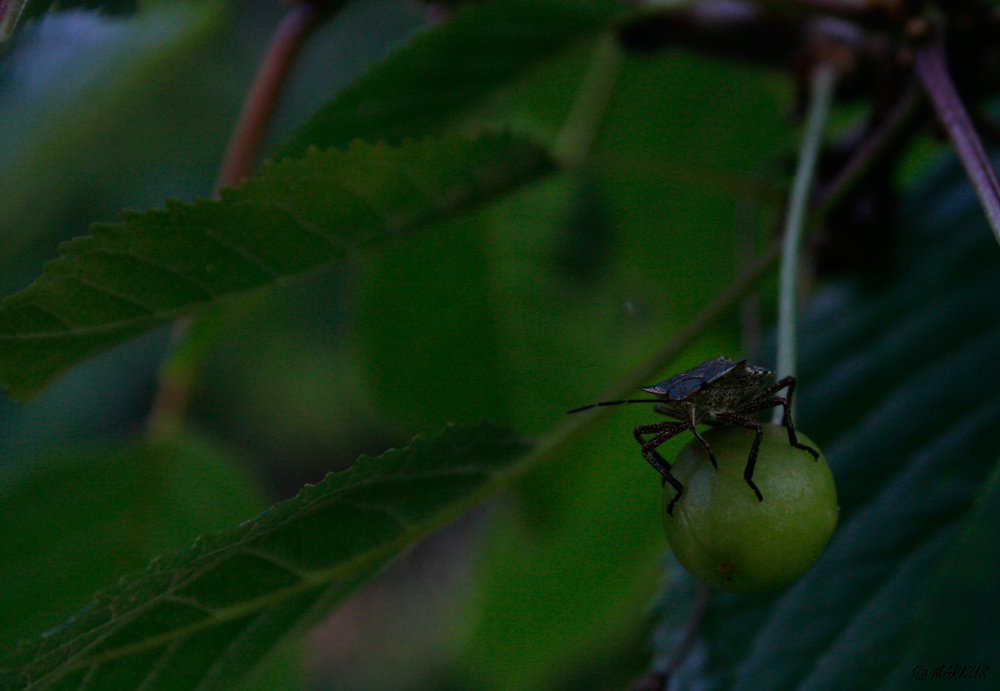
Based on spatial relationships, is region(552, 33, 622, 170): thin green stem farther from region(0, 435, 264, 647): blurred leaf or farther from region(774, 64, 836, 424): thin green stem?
region(0, 435, 264, 647): blurred leaf

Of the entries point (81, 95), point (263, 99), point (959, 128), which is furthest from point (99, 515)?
point (959, 128)

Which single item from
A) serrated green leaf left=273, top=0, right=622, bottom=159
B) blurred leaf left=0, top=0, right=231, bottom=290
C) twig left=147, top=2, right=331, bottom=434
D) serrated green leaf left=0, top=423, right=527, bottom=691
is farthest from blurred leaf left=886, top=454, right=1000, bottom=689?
blurred leaf left=0, top=0, right=231, bottom=290

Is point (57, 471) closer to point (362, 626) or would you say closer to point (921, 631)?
point (921, 631)

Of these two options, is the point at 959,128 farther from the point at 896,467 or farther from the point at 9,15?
the point at 9,15

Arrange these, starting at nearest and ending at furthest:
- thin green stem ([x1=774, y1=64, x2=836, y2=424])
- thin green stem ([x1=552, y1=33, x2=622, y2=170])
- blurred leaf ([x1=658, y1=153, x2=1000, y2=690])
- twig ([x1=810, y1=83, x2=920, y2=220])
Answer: thin green stem ([x1=774, y1=64, x2=836, y2=424]) → blurred leaf ([x1=658, y1=153, x2=1000, y2=690]) → twig ([x1=810, y1=83, x2=920, y2=220]) → thin green stem ([x1=552, y1=33, x2=622, y2=170])

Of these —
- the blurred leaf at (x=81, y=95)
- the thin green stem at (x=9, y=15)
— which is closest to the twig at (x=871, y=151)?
the thin green stem at (x=9, y=15)

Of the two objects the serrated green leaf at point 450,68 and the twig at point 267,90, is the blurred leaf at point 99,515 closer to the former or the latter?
the twig at point 267,90
